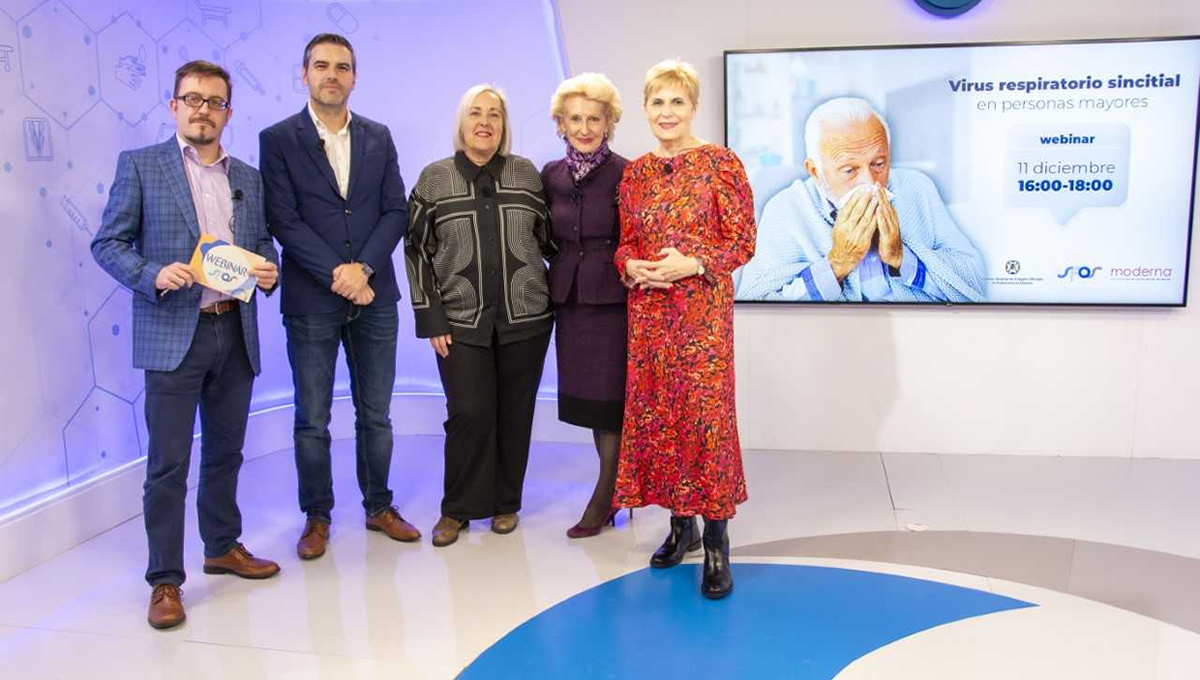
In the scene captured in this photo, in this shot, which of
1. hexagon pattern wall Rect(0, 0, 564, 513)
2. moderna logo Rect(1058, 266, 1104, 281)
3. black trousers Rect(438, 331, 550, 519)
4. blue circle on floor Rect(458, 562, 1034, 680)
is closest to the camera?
blue circle on floor Rect(458, 562, 1034, 680)

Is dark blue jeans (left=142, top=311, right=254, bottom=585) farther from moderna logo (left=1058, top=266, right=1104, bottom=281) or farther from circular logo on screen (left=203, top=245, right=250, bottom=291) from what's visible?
moderna logo (left=1058, top=266, right=1104, bottom=281)

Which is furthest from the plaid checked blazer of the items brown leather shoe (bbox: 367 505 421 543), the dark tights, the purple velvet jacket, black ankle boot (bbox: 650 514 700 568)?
black ankle boot (bbox: 650 514 700 568)

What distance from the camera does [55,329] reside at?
381 cm

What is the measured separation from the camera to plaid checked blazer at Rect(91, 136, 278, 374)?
10.3 ft

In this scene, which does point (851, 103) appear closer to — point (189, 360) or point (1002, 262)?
point (1002, 262)

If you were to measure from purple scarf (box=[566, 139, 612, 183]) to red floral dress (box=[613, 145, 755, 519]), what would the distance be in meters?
0.26

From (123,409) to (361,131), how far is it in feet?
5.39

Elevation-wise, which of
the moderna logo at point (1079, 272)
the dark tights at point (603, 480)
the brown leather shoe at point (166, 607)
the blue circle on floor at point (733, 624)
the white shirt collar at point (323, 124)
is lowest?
the blue circle on floor at point (733, 624)

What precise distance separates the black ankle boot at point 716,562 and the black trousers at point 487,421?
0.95 m

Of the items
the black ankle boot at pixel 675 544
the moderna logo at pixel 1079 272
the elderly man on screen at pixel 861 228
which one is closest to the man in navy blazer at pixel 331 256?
the black ankle boot at pixel 675 544

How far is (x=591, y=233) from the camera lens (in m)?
3.65

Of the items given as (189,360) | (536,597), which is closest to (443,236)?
(189,360)

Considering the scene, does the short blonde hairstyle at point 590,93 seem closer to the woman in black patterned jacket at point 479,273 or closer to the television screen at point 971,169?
the woman in black patterned jacket at point 479,273

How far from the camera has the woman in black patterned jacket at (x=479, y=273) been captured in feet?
12.1
